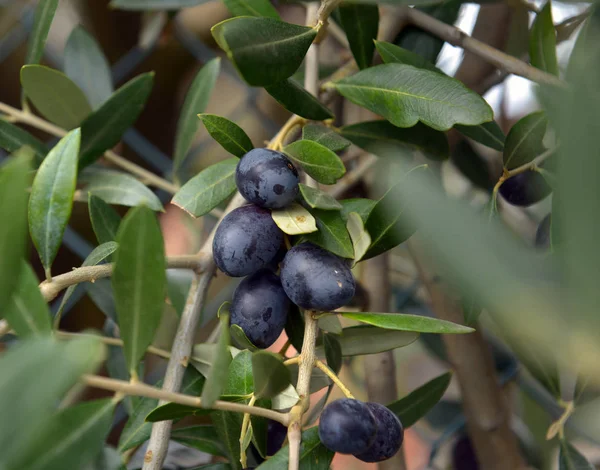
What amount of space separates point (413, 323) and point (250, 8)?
309 mm

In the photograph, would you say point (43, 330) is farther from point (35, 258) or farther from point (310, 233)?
point (35, 258)

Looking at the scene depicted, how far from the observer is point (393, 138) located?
59cm

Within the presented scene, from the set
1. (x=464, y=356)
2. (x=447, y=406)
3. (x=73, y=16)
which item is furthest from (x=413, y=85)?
(x=73, y=16)

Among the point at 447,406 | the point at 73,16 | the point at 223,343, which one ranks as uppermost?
the point at 223,343

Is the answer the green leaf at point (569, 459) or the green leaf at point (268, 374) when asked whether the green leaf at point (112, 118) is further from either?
the green leaf at point (569, 459)

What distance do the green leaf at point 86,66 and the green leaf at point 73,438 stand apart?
1.79ft

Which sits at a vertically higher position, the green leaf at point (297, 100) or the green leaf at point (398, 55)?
the green leaf at point (398, 55)

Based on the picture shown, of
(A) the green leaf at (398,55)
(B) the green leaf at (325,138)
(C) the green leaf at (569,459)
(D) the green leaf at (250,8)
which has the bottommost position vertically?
(C) the green leaf at (569,459)

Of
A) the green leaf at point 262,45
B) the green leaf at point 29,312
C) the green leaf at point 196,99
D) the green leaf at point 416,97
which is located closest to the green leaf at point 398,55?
the green leaf at point 416,97

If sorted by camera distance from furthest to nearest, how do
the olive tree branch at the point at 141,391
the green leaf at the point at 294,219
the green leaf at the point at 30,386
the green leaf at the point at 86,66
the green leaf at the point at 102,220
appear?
the green leaf at the point at 86,66, the green leaf at the point at 102,220, the green leaf at the point at 294,219, the olive tree branch at the point at 141,391, the green leaf at the point at 30,386

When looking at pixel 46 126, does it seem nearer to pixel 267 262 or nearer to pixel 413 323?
pixel 267 262

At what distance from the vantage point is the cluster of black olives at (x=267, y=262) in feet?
1.28

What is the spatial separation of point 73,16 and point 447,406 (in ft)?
3.75

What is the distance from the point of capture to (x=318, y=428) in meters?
0.39
